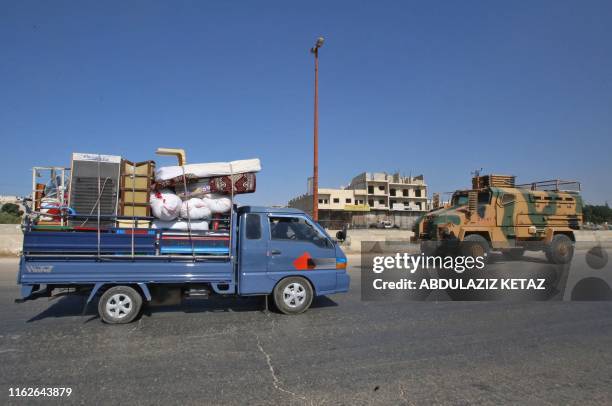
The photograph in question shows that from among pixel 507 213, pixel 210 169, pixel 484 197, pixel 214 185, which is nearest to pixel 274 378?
pixel 214 185

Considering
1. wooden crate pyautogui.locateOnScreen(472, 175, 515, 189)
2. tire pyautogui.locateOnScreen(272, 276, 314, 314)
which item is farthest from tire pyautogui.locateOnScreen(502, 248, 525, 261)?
tire pyautogui.locateOnScreen(272, 276, 314, 314)

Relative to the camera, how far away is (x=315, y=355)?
14.7 feet

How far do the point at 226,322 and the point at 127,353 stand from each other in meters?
1.68

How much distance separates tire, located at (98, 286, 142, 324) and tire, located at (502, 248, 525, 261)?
1319 cm

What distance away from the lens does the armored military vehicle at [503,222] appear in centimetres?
1316

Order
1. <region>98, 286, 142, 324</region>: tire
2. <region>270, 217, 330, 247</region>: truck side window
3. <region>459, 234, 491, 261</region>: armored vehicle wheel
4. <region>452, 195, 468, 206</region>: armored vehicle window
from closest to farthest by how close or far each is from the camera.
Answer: <region>98, 286, 142, 324</region>: tire, <region>270, 217, 330, 247</region>: truck side window, <region>459, 234, 491, 261</region>: armored vehicle wheel, <region>452, 195, 468, 206</region>: armored vehicle window

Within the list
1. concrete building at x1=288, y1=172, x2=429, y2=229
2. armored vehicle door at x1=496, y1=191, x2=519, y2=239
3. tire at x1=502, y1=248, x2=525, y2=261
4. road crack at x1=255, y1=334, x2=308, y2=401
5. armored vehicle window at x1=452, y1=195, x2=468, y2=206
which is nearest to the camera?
road crack at x1=255, y1=334, x2=308, y2=401

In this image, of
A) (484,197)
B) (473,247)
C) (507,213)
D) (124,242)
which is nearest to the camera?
(124,242)

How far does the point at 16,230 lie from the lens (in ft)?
52.2

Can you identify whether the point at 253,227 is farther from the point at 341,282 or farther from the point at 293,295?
the point at 341,282

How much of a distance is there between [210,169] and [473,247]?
994 centimetres

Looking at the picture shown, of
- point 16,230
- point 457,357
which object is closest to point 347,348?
point 457,357

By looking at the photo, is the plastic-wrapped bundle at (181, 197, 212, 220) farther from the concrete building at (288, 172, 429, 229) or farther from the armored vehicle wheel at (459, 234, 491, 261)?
the concrete building at (288, 172, 429, 229)

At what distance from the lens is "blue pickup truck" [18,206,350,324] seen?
18.0 feet
